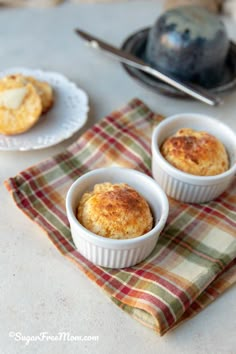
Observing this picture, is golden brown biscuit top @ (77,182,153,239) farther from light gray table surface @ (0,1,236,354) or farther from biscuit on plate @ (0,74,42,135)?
biscuit on plate @ (0,74,42,135)

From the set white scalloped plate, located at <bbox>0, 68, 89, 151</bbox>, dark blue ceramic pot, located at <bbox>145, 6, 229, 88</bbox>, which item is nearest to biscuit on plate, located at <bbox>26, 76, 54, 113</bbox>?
white scalloped plate, located at <bbox>0, 68, 89, 151</bbox>

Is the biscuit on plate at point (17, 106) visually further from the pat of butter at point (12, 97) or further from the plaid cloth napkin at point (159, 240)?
the plaid cloth napkin at point (159, 240)

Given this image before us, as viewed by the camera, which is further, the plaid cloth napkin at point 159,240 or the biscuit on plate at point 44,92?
the biscuit on plate at point 44,92

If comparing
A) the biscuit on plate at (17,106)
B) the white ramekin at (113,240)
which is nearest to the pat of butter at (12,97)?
the biscuit on plate at (17,106)

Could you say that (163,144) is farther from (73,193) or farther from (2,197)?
(2,197)

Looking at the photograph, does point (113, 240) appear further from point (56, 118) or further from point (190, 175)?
point (56, 118)
